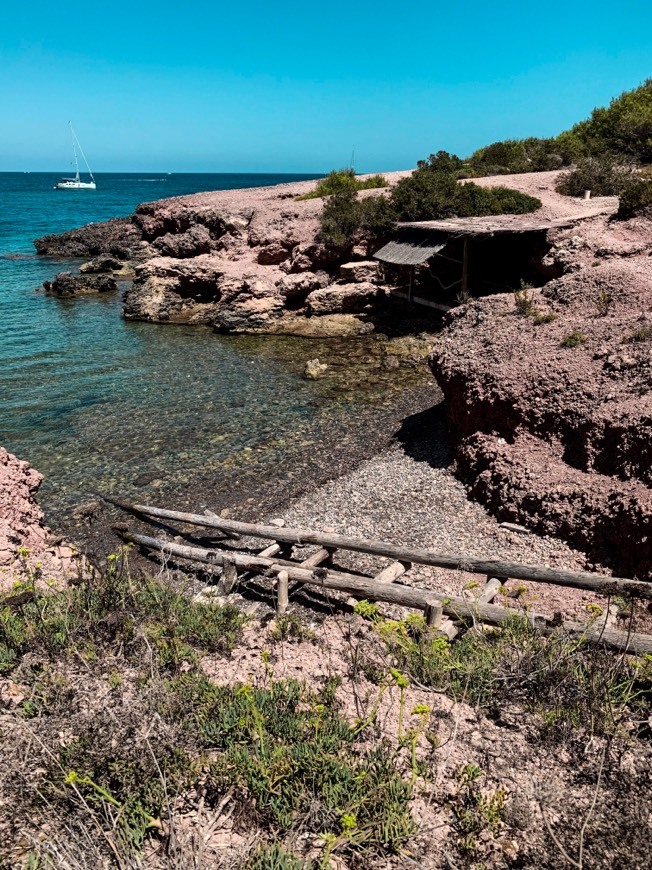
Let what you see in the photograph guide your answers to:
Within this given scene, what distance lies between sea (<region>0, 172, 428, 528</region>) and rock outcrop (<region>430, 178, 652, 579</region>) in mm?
4277

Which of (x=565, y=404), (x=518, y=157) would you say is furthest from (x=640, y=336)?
(x=518, y=157)

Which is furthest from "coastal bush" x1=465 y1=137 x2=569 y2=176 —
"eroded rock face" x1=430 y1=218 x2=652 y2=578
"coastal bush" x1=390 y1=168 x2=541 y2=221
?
"eroded rock face" x1=430 y1=218 x2=652 y2=578

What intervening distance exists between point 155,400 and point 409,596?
12.3 meters

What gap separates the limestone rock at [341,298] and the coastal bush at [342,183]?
904cm

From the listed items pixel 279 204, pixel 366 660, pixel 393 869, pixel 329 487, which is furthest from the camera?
pixel 279 204

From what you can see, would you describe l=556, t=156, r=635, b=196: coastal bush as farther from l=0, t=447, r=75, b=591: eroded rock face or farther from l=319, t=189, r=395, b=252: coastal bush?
l=0, t=447, r=75, b=591: eroded rock face

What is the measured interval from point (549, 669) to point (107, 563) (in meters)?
7.39

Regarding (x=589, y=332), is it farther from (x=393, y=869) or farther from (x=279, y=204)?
(x=279, y=204)

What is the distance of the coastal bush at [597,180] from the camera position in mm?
26469

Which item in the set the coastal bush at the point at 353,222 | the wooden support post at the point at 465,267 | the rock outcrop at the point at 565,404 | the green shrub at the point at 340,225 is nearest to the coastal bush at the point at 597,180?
the coastal bush at the point at 353,222

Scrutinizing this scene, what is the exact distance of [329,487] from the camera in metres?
12.3

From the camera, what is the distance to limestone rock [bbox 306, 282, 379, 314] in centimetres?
2530

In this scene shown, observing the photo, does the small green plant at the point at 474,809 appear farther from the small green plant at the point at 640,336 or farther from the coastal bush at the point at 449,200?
the coastal bush at the point at 449,200

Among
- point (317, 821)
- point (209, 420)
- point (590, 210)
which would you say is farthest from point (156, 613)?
point (590, 210)
